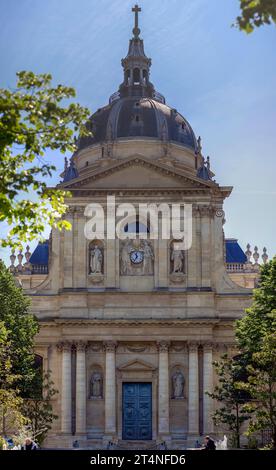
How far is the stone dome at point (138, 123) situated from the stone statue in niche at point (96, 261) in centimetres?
1195

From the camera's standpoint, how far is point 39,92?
1970 centimetres

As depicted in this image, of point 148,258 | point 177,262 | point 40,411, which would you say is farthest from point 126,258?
point 40,411

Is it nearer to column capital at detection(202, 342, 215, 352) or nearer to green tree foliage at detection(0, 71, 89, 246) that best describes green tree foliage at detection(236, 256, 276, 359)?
column capital at detection(202, 342, 215, 352)

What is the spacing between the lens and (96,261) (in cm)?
5781

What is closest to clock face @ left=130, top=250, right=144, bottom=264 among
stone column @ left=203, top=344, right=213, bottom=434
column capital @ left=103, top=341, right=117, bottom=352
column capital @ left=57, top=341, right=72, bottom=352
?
column capital @ left=103, top=341, right=117, bottom=352

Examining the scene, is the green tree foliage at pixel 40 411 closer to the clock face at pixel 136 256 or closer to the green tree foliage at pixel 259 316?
the clock face at pixel 136 256

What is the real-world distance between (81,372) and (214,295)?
8817mm

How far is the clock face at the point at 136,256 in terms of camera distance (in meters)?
57.9

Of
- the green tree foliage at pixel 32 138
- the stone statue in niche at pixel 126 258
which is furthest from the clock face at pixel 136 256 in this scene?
the green tree foliage at pixel 32 138

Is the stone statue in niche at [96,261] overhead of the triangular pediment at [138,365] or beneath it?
overhead

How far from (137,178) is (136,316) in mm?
8197

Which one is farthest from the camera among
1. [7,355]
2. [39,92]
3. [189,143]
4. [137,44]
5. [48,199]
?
[137,44]

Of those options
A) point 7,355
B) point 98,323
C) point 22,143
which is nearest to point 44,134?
point 22,143
